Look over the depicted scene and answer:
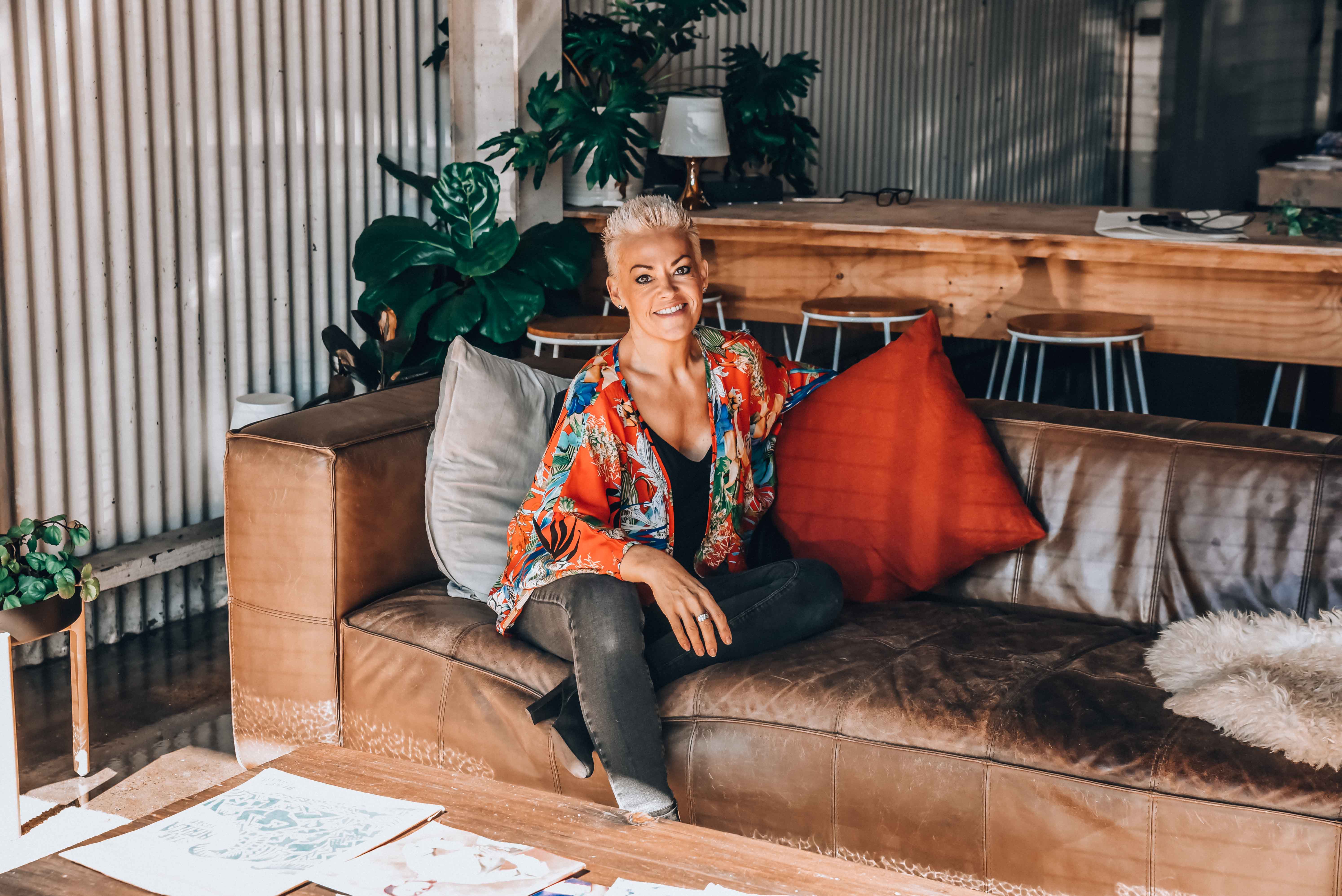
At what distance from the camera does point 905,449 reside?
248cm

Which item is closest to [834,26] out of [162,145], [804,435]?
[162,145]

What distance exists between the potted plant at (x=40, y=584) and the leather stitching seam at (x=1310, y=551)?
2.29 meters

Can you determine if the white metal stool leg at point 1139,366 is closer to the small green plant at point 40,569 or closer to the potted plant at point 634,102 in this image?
the potted plant at point 634,102

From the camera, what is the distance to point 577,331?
398 centimetres

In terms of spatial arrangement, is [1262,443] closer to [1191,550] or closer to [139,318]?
[1191,550]

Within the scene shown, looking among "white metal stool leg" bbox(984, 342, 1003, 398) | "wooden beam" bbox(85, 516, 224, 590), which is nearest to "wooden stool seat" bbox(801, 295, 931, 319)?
"white metal stool leg" bbox(984, 342, 1003, 398)

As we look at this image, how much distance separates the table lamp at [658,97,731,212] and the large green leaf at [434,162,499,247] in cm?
90

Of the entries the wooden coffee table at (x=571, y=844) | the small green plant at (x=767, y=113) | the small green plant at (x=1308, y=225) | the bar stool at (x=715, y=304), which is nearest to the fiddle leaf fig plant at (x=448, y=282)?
the bar stool at (x=715, y=304)

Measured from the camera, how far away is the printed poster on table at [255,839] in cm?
134

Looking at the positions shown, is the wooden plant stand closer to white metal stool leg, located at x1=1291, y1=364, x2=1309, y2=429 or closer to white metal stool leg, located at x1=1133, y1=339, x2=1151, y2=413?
white metal stool leg, located at x1=1133, y1=339, x2=1151, y2=413

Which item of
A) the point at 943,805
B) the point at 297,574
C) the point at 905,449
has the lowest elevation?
the point at 943,805

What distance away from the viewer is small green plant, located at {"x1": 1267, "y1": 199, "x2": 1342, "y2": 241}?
3705mm

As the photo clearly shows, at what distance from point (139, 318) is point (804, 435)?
195 centimetres

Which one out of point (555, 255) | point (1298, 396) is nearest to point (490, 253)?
point (555, 255)
